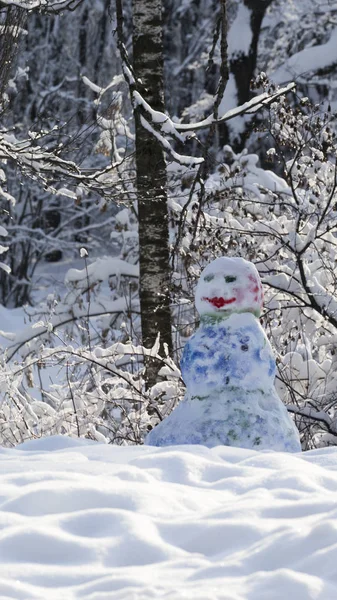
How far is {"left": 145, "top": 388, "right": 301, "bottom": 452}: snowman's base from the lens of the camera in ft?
11.7

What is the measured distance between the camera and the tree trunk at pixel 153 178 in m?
6.68

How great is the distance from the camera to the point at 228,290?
373cm

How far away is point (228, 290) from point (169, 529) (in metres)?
1.36

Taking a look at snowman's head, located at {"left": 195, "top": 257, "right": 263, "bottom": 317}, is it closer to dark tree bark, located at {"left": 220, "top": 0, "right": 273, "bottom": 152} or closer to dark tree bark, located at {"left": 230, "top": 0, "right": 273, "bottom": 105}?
dark tree bark, located at {"left": 220, "top": 0, "right": 273, "bottom": 152}

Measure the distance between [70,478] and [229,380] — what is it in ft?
3.12

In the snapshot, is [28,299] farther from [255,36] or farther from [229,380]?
[229,380]

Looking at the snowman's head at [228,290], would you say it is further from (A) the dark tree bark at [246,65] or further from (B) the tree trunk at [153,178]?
(A) the dark tree bark at [246,65]

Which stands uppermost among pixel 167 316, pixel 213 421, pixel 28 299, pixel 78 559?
pixel 28 299

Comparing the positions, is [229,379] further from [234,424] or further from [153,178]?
[153,178]

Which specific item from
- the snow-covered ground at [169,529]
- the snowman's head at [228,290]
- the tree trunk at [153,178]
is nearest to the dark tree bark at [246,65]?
the tree trunk at [153,178]

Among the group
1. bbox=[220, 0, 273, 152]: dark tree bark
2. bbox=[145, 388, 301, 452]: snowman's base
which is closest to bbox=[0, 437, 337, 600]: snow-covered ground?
bbox=[145, 388, 301, 452]: snowman's base

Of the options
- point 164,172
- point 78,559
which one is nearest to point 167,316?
point 164,172

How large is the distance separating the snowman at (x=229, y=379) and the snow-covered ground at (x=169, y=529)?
1.07 ft

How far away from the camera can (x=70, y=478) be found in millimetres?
2914
